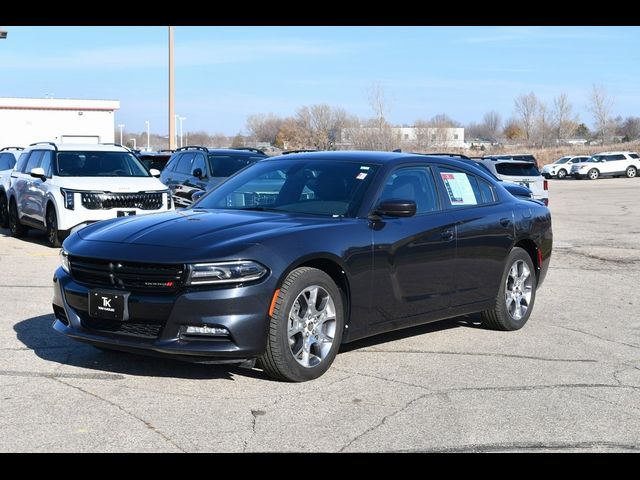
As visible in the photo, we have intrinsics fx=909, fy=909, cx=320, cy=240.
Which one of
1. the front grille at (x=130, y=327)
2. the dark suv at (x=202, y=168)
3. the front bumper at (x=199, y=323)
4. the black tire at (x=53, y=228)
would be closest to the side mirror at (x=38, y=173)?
the black tire at (x=53, y=228)

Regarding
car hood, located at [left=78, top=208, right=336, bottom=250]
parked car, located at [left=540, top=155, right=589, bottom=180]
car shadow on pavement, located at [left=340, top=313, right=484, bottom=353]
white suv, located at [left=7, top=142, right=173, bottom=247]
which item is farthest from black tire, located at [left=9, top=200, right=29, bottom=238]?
parked car, located at [left=540, top=155, right=589, bottom=180]

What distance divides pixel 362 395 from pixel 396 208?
1541 millimetres

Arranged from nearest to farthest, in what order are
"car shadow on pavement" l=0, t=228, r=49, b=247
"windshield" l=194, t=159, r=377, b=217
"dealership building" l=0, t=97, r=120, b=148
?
"windshield" l=194, t=159, r=377, b=217, "car shadow on pavement" l=0, t=228, r=49, b=247, "dealership building" l=0, t=97, r=120, b=148

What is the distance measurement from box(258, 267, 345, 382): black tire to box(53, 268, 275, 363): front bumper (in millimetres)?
89

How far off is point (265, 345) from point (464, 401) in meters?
1.34

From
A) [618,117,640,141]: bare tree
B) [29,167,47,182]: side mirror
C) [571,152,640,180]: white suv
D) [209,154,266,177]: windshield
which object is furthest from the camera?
[618,117,640,141]: bare tree

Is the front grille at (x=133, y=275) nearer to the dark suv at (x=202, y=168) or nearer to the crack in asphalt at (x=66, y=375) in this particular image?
the crack in asphalt at (x=66, y=375)

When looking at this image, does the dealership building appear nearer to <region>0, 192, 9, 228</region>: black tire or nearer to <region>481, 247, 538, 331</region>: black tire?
<region>0, 192, 9, 228</region>: black tire

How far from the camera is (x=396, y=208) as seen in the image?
6789 mm

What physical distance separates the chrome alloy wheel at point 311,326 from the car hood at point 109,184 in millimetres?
9196

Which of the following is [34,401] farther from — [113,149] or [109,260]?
[113,149]

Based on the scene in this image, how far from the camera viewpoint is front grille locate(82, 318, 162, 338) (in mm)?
5859

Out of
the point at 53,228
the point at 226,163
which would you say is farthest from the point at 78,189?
the point at 226,163
